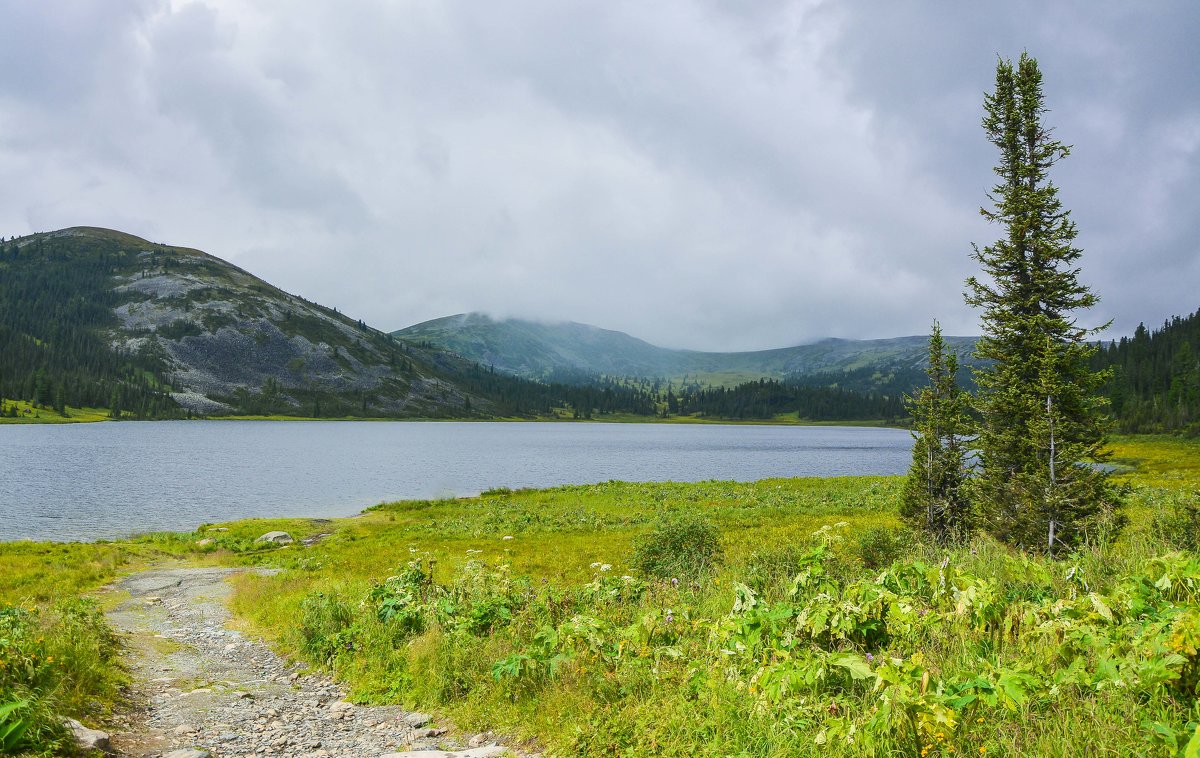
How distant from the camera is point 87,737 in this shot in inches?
285

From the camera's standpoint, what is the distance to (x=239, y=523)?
4422 cm

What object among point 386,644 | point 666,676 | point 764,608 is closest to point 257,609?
point 386,644

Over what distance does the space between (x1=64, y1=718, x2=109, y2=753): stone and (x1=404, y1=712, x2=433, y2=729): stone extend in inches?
144

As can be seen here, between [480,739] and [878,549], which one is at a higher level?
[878,549]

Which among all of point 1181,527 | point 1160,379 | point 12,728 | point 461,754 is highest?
point 1160,379

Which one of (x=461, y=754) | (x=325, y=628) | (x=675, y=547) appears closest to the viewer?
(x=461, y=754)

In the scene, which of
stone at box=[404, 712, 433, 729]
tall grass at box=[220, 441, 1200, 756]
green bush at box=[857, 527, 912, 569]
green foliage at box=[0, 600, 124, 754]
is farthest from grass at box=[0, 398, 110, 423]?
green bush at box=[857, 527, 912, 569]

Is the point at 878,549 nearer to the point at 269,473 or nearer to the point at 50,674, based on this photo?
the point at 50,674

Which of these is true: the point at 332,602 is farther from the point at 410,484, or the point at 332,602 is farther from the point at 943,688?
the point at 410,484

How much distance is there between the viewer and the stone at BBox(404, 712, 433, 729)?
29.1 feet

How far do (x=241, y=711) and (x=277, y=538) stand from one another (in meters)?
31.4

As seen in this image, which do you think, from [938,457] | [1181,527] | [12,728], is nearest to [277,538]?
[12,728]

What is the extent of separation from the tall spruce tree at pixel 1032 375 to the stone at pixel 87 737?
2145 centimetres

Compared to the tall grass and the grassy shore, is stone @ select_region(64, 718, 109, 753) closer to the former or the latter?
the grassy shore
